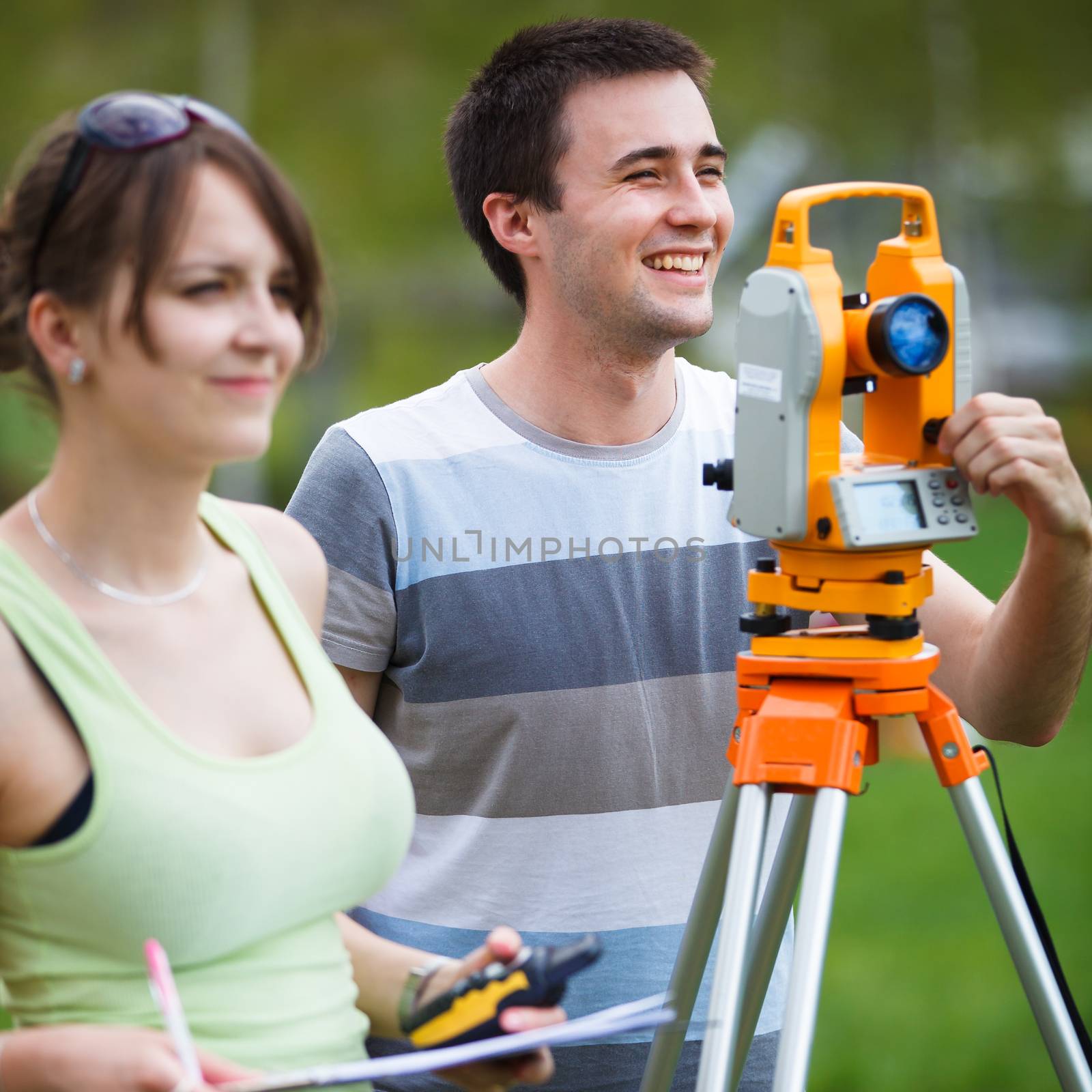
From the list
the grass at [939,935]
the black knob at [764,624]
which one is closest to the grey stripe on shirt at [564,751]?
the black knob at [764,624]

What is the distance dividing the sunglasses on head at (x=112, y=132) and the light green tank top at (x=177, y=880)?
1.20ft

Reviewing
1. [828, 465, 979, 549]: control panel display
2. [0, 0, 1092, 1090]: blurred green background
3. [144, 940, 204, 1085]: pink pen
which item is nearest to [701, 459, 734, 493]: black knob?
[828, 465, 979, 549]: control panel display

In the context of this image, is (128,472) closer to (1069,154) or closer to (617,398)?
(617,398)

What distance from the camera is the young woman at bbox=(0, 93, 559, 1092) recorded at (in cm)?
156

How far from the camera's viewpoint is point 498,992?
5.41ft

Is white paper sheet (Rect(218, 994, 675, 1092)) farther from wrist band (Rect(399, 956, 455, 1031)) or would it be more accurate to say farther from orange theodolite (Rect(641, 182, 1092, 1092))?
orange theodolite (Rect(641, 182, 1092, 1092))

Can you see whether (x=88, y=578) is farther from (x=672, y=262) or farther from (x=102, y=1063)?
Result: (x=672, y=262)

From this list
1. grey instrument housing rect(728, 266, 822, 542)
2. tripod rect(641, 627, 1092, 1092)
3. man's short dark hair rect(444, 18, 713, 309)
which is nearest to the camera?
tripod rect(641, 627, 1092, 1092)

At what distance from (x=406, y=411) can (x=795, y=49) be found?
24793 millimetres

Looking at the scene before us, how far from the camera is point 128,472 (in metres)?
1.69

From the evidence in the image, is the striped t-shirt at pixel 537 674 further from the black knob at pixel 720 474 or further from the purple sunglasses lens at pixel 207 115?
the purple sunglasses lens at pixel 207 115

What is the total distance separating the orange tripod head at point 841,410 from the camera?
6.74 feet

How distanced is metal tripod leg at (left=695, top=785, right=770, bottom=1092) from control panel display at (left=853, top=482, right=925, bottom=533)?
37 centimetres

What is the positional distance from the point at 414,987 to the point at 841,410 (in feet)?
2.93
